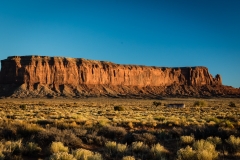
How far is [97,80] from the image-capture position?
415ft

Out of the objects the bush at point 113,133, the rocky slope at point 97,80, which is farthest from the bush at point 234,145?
the rocky slope at point 97,80

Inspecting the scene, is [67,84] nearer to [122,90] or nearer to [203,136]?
[122,90]

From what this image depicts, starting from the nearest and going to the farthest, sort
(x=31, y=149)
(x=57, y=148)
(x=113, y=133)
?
(x=57, y=148), (x=31, y=149), (x=113, y=133)

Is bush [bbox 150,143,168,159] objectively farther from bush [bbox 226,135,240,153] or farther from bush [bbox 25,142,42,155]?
bush [bbox 25,142,42,155]

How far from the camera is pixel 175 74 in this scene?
475ft

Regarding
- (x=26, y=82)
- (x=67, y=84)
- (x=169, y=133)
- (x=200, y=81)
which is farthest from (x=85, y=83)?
(x=169, y=133)

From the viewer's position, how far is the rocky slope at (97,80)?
346 feet

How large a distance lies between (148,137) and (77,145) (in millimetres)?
2656

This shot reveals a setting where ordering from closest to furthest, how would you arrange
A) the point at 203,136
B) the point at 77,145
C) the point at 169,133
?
the point at 77,145
the point at 203,136
the point at 169,133

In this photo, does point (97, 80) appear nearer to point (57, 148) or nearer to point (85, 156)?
point (57, 148)

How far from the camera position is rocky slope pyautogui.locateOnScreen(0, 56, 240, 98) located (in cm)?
10544

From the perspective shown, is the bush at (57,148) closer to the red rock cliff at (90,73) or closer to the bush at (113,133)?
the bush at (113,133)

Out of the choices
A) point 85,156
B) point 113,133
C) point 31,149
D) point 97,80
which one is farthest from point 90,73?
point 85,156

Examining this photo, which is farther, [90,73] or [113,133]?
[90,73]
